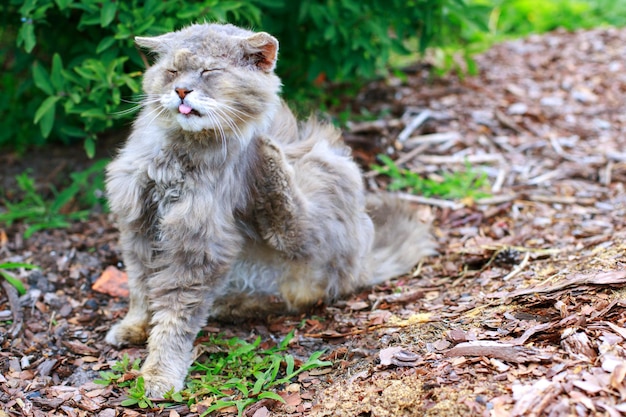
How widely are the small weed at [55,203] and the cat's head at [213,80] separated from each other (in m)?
1.84

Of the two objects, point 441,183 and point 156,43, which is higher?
point 156,43

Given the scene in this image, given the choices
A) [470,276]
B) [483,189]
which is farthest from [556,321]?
[483,189]

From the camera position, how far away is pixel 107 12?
452 cm

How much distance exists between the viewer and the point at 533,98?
726 centimetres

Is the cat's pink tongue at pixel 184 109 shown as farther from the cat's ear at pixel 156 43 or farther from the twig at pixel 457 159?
the twig at pixel 457 159

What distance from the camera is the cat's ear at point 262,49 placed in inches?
141

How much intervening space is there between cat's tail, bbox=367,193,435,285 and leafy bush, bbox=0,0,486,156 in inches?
49.4

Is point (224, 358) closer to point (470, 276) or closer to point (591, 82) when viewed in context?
point (470, 276)

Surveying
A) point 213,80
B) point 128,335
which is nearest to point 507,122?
point 213,80

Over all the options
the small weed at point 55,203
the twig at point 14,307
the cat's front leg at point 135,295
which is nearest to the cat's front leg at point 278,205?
the cat's front leg at point 135,295

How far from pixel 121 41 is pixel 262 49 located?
1.53m

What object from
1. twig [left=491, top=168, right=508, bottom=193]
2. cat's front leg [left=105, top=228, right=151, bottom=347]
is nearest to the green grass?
cat's front leg [left=105, top=228, right=151, bottom=347]

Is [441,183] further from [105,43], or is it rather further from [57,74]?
[57,74]

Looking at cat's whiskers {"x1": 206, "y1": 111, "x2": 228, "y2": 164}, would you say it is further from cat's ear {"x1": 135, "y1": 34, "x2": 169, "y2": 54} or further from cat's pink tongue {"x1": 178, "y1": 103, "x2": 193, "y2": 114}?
cat's ear {"x1": 135, "y1": 34, "x2": 169, "y2": 54}
